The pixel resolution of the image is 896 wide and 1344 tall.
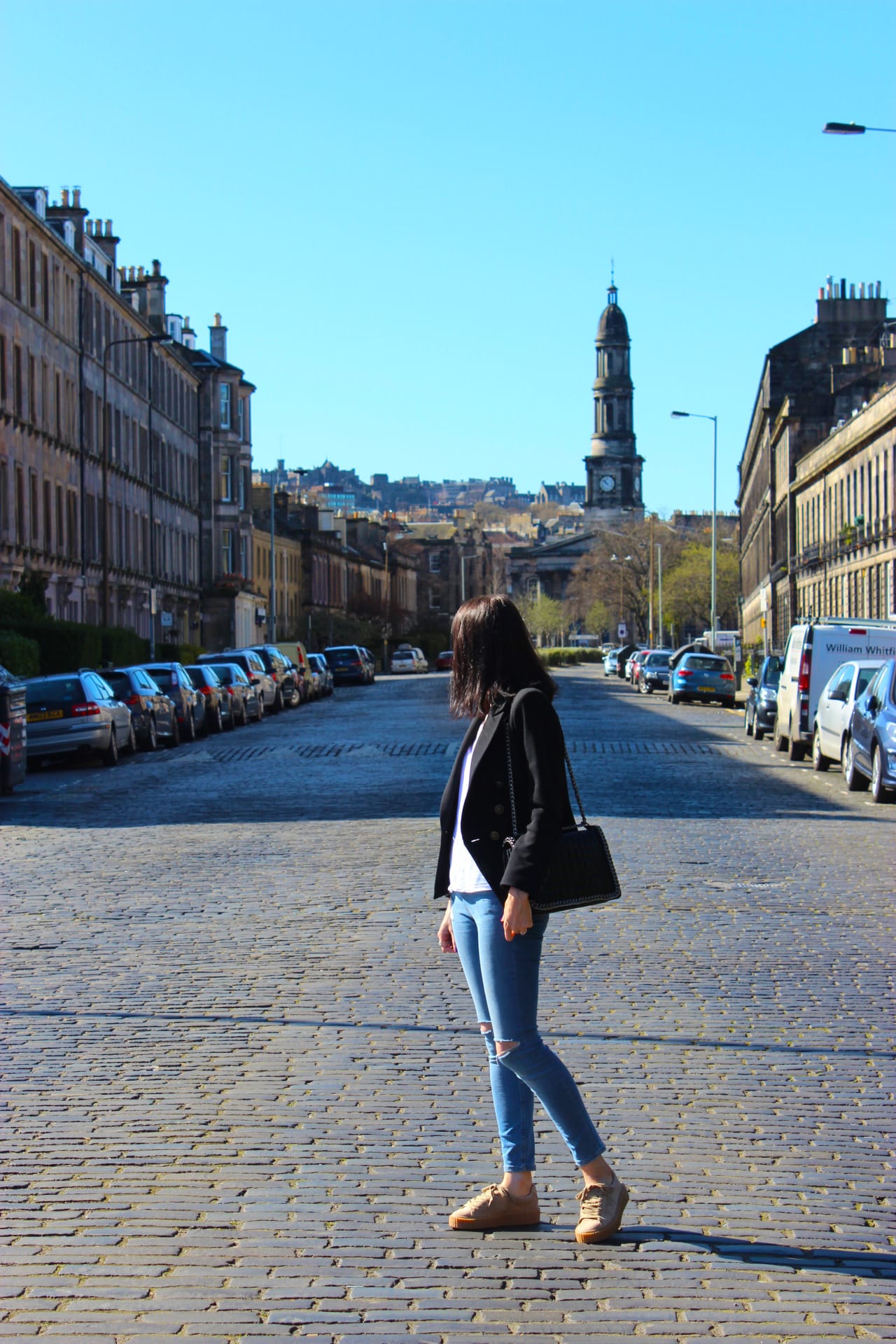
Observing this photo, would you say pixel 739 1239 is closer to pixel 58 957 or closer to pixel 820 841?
pixel 58 957

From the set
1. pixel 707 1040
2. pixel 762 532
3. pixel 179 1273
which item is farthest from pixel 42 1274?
pixel 762 532

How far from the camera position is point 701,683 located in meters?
51.2

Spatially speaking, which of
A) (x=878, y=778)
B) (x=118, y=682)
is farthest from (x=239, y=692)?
(x=878, y=778)

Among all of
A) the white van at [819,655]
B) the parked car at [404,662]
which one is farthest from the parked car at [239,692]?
the parked car at [404,662]

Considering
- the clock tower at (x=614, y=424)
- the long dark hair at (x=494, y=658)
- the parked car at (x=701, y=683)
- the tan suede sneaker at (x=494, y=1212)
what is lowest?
the tan suede sneaker at (x=494, y=1212)

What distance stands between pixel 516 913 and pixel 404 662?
94.7 m

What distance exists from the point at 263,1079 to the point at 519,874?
244 cm

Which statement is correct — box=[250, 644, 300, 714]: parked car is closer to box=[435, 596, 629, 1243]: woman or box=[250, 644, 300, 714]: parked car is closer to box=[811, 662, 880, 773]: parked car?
box=[811, 662, 880, 773]: parked car

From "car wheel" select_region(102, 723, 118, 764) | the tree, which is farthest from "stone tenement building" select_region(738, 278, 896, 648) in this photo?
"car wheel" select_region(102, 723, 118, 764)

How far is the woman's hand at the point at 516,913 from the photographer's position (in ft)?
16.3

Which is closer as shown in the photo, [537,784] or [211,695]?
[537,784]

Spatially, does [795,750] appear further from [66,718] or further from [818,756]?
[66,718]

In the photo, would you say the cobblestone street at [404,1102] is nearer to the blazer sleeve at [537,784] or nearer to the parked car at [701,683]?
the blazer sleeve at [537,784]

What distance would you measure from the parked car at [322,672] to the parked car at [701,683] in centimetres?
1276
